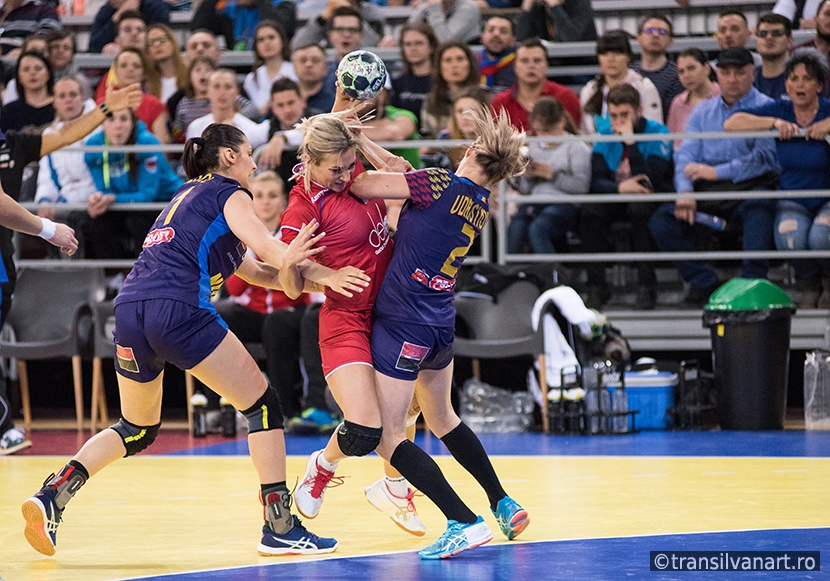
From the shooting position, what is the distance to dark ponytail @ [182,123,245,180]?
507cm

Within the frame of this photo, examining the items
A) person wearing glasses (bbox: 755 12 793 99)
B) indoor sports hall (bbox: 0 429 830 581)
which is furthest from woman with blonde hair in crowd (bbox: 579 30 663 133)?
indoor sports hall (bbox: 0 429 830 581)

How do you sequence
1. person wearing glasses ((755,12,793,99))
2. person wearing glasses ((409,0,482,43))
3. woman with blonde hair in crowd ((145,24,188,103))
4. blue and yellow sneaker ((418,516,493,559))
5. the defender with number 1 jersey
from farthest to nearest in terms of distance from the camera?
1. person wearing glasses ((409,0,482,43))
2. woman with blonde hair in crowd ((145,24,188,103))
3. person wearing glasses ((755,12,793,99))
4. the defender with number 1 jersey
5. blue and yellow sneaker ((418,516,493,559))

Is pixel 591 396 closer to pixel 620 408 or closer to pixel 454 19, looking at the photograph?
pixel 620 408

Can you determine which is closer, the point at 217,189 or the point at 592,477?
the point at 217,189

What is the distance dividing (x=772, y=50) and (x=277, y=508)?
6803 mm

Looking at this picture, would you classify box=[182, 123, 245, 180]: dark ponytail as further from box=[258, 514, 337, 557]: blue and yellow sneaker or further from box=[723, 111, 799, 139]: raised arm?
box=[723, 111, 799, 139]: raised arm

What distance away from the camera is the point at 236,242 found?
5.06 meters

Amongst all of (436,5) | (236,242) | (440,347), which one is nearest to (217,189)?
(236,242)

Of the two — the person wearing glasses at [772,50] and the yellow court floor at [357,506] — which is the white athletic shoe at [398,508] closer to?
the yellow court floor at [357,506]

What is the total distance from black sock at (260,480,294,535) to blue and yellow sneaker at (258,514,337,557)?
0.08 feet

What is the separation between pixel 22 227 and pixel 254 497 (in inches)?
74.9

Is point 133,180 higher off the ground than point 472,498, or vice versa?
point 133,180

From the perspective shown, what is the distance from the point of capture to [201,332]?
4844 millimetres

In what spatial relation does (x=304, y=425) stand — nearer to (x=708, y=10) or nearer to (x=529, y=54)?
(x=529, y=54)
